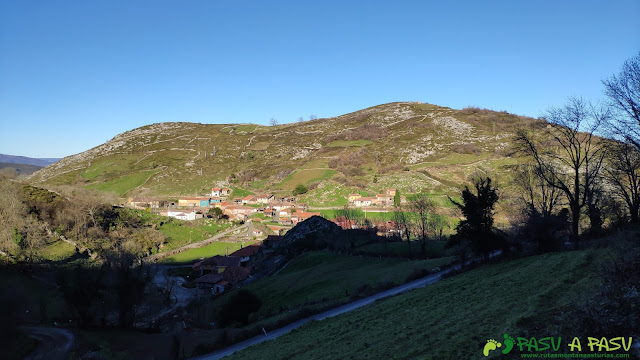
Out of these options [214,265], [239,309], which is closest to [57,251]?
[214,265]

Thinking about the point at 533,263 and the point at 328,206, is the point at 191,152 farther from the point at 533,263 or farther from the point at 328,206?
the point at 533,263

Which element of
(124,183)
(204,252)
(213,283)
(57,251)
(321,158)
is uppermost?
(321,158)

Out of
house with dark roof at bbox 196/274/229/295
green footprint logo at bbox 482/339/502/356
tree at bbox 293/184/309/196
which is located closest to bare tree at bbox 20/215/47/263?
house with dark roof at bbox 196/274/229/295

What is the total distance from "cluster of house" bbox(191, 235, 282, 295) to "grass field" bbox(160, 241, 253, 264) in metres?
4.21

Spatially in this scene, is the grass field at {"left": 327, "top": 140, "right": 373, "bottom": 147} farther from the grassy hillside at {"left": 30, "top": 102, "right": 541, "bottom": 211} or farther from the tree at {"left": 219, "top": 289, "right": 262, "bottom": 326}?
the tree at {"left": 219, "top": 289, "right": 262, "bottom": 326}

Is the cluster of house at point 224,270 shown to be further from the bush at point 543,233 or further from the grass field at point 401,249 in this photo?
the bush at point 543,233

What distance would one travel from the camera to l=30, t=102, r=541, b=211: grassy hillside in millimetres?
96250

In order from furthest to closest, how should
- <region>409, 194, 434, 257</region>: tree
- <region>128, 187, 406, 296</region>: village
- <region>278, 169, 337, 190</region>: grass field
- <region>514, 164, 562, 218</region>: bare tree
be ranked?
<region>278, 169, 337, 190</region>: grass field < <region>128, 187, 406, 296</region>: village < <region>409, 194, 434, 257</region>: tree < <region>514, 164, 562, 218</region>: bare tree

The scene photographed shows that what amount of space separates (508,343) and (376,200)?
75.9 metres

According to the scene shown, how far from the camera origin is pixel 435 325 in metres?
11.5

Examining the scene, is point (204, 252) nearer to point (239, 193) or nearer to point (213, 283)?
point (213, 283)

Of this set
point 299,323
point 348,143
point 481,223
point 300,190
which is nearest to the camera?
point 299,323

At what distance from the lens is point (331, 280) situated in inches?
1247

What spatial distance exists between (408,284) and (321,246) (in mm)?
26482
